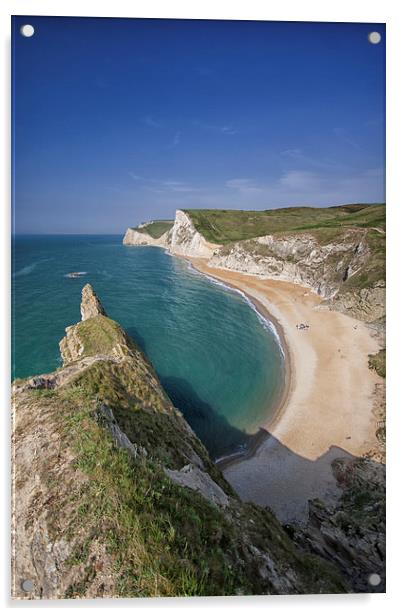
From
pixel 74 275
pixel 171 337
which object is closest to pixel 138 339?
pixel 171 337

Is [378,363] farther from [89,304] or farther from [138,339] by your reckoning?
[89,304]

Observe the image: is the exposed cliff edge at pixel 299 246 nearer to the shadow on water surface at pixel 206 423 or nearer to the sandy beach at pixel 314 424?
the sandy beach at pixel 314 424

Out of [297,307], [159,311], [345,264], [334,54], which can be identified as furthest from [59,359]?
[345,264]

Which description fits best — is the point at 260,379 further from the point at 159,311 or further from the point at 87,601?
the point at 87,601

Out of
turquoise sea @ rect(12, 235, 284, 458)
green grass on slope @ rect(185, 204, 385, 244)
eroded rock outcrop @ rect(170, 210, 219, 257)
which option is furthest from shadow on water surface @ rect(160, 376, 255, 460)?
→ eroded rock outcrop @ rect(170, 210, 219, 257)

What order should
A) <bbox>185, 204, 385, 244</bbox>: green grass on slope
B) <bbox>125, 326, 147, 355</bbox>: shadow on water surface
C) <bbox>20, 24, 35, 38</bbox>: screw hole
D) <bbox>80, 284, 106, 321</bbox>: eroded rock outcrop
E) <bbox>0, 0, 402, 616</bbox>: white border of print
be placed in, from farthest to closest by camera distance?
<bbox>185, 204, 385, 244</bbox>: green grass on slope
<bbox>125, 326, 147, 355</bbox>: shadow on water surface
<bbox>80, 284, 106, 321</bbox>: eroded rock outcrop
<bbox>20, 24, 35, 38</bbox>: screw hole
<bbox>0, 0, 402, 616</bbox>: white border of print

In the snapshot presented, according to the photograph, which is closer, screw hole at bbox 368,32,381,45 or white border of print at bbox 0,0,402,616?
white border of print at bbox 0,0,402,616

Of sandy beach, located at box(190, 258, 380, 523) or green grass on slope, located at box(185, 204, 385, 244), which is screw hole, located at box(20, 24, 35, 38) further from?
green grass on slope, located at box(185, 204, 385, 244)
